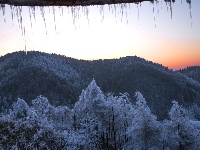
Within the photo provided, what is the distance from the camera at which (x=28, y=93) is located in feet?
581

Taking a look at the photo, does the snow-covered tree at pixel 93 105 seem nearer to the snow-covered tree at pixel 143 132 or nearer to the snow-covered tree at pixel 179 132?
the snow-covered tree at pixel 143 132

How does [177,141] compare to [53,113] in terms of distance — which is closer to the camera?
[177,141]

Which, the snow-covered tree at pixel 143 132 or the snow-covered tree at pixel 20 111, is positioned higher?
the snow-covered tree at pixel 20 111

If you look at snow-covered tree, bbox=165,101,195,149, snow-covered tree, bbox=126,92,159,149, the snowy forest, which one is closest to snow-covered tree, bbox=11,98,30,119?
the snowy forest

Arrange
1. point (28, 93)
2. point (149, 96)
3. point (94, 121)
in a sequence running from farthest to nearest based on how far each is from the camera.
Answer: point (149, 96), point (28, 93), point (94, 121)

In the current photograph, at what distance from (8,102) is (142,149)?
141292 millimetres

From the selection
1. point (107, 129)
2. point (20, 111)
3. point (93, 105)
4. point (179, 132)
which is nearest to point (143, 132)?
point (179, 132)

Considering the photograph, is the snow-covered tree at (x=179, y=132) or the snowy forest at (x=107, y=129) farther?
the snowy forest at (x=107, y=129)

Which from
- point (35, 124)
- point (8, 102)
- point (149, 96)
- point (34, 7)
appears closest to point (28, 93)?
point (8, 102)

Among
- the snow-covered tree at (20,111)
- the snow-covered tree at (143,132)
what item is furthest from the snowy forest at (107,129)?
the snow-covered tree at (20,111)

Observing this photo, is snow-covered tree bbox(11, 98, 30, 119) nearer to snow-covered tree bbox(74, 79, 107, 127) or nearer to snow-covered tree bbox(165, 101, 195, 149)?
snow-covered tree bbox(74, 79, 107, 127)

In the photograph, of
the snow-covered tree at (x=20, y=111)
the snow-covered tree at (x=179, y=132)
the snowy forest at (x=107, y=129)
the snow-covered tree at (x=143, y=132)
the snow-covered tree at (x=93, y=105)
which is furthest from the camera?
the snow-covered tree at (x=20, y=111)

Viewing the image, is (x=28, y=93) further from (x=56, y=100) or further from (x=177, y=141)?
(x=177, y=141)

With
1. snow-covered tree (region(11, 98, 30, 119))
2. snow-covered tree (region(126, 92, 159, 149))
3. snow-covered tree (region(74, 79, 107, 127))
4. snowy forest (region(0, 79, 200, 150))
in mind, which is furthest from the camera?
snow-covered tree (region(11, 98, 30, 119))
